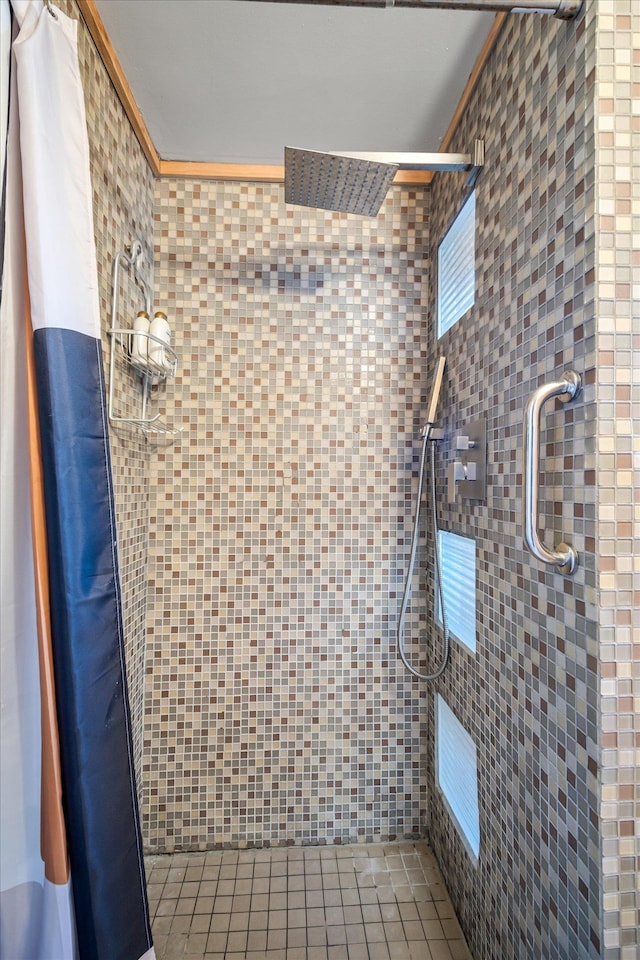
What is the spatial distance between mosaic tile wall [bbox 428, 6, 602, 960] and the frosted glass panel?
6cm

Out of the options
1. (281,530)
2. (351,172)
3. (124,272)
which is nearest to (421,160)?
(351,172)

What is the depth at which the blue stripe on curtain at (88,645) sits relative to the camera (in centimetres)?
92

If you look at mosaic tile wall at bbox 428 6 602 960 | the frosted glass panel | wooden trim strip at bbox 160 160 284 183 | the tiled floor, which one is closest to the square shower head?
mosaic tile wall at bbox 428 6 602 960

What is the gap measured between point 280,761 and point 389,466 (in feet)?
3.82

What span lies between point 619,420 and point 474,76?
1193mm

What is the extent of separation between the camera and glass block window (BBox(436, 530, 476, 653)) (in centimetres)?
143

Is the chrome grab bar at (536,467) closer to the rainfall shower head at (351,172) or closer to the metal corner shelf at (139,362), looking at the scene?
the rainfall shower head at (351,172)

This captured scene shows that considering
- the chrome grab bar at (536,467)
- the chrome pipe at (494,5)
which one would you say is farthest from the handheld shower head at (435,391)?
Result: the chrome pipe at (494,5)

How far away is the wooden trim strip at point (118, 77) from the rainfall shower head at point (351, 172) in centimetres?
59

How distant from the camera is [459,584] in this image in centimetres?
156

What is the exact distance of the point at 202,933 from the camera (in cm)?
144

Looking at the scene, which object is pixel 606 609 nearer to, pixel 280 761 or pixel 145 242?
pixel 280 761

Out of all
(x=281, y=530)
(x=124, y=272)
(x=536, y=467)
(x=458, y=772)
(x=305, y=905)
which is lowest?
(x=305, y=905)

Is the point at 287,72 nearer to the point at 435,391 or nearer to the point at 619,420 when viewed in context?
the point at 435,391
